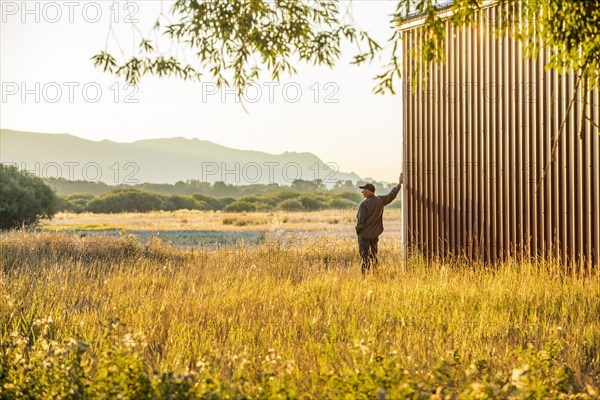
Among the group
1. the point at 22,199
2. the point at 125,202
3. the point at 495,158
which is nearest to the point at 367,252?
the point at 495,158

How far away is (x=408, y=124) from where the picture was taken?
556 inches

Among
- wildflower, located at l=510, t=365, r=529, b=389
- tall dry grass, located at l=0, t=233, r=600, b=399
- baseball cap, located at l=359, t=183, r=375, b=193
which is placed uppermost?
baseball cap, located at l=359, t=183, r=375, b=193

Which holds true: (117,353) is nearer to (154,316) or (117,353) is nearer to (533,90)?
(154,316)

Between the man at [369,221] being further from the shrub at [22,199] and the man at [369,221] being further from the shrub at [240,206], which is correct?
the shrub at [240,206]

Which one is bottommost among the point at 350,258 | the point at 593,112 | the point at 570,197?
the point at 350,258

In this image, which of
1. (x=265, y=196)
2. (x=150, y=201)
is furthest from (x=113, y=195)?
(x=265, y=196)

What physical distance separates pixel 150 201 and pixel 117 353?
5896 centimetres

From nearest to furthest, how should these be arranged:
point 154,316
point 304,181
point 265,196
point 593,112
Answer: point 154,316, point 593,112, point 265,196, point 304,181

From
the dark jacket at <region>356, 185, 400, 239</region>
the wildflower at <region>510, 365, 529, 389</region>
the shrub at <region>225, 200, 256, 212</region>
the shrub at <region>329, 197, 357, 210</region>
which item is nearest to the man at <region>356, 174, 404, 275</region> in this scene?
the dark jacket at <region>356, 185, 400, 239</region>

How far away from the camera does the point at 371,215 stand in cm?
1315

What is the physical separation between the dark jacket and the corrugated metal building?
3.14 feet

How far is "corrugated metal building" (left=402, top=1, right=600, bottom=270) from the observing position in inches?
447

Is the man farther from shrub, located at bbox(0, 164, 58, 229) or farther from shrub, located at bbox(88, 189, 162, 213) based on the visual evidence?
shrub, located at bbox(88, 189, 162, 213)

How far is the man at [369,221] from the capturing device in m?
13.1
